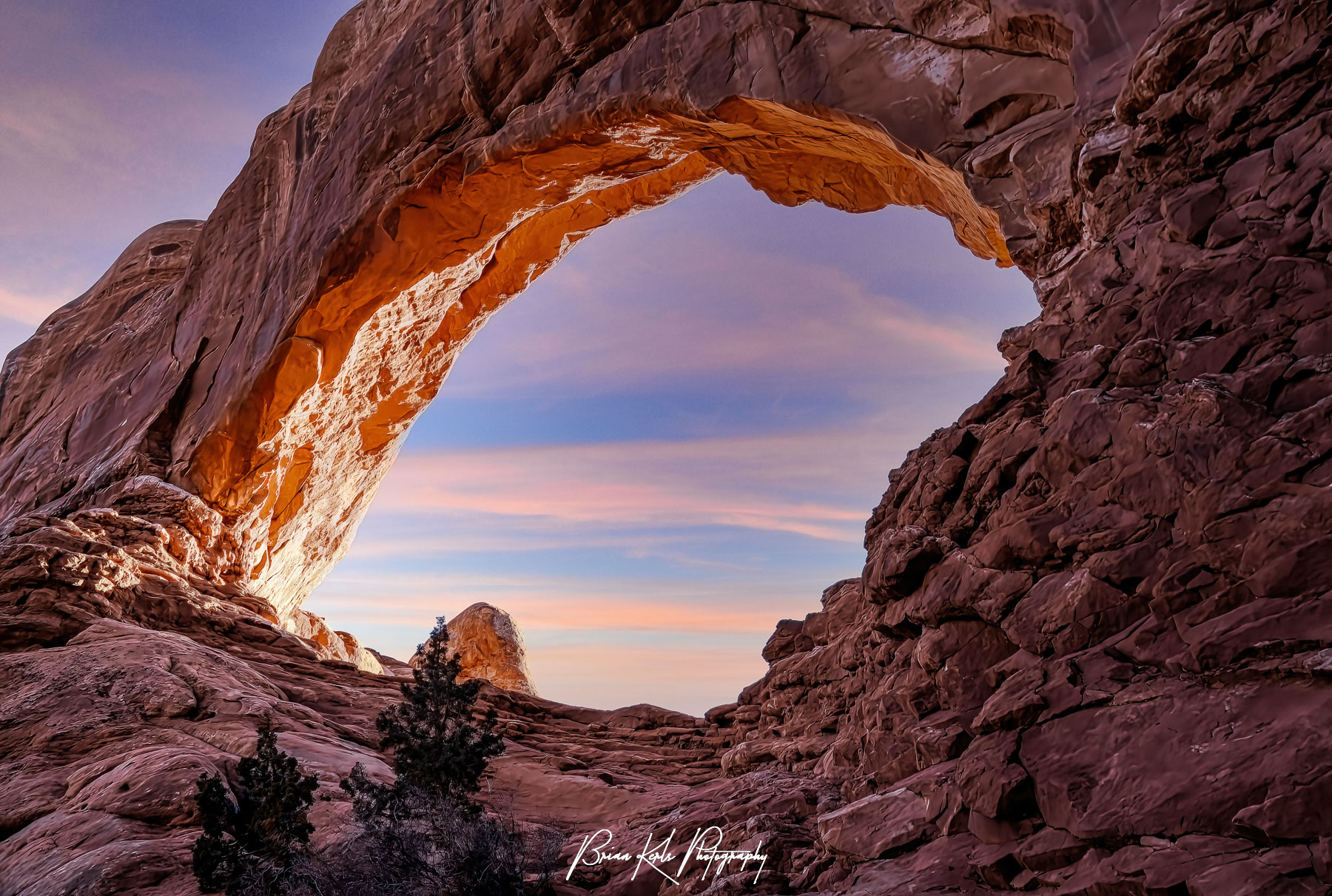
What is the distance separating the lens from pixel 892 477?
9.16 metres

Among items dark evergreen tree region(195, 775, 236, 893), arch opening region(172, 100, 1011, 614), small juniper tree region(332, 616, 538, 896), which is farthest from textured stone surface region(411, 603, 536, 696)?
dark evergreen tree region(195, 775, 236, 893)

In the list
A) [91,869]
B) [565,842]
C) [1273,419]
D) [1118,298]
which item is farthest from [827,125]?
[91,869]

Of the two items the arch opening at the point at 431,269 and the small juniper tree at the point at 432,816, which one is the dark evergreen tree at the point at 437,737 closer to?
the small juniper tree at the point at 432,816

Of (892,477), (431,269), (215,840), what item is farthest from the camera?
(431,269)

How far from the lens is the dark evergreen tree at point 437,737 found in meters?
9.14

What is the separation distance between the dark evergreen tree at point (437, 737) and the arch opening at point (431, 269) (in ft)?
30.8

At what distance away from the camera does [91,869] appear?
6156 millimetres

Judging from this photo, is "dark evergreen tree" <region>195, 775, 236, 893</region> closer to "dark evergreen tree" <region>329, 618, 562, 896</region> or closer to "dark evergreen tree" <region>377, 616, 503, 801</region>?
"dark evergreen tree" <region>329, 618, 562, 896</region>

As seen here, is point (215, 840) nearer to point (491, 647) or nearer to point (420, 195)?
point (420, 195)

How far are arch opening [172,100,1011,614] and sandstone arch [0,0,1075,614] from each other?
6 cm

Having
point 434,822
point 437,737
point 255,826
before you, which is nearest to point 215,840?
point 255,826

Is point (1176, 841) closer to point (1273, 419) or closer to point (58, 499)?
point (1273, 419)

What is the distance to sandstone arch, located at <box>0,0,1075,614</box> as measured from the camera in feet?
34.8

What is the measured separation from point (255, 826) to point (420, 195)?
13306mm
